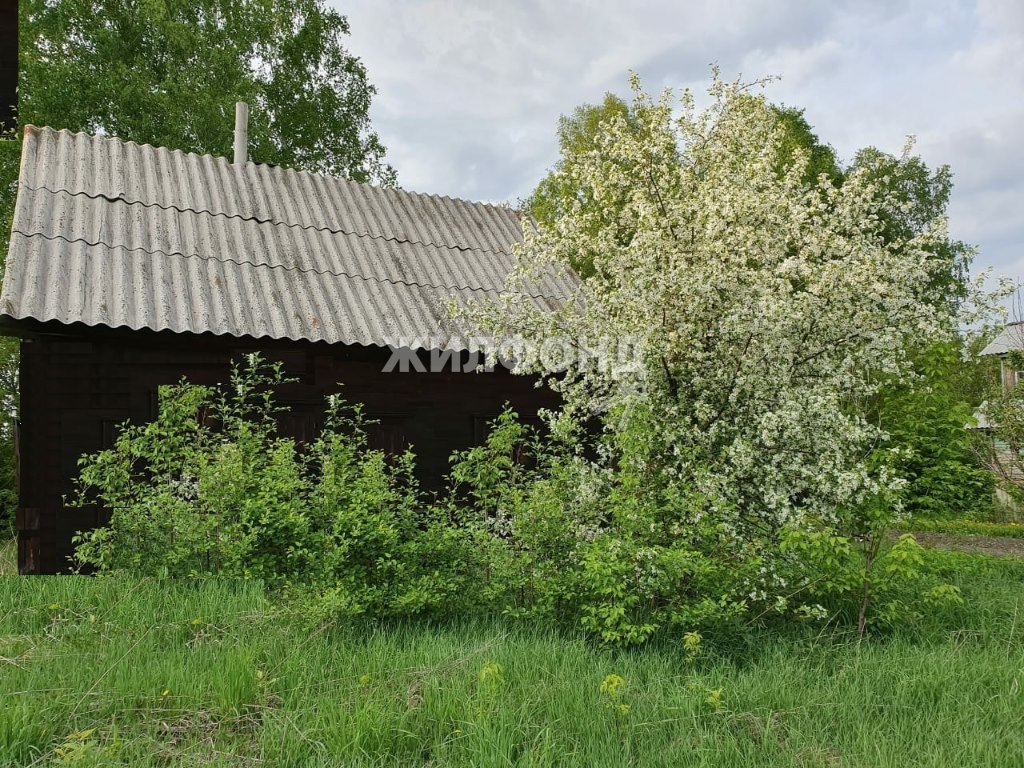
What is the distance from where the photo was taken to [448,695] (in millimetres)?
2980

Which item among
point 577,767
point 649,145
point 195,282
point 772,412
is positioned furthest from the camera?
point 195,282

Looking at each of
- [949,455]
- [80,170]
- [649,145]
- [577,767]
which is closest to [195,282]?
[80,170]

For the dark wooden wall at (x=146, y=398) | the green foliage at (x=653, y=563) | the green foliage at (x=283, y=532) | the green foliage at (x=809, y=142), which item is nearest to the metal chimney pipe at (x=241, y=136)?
the dark wooden wall at (x=146, y=398)

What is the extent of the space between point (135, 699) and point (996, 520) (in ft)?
46.2

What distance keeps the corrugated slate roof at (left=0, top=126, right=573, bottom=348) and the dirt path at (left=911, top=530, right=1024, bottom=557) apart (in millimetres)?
6072

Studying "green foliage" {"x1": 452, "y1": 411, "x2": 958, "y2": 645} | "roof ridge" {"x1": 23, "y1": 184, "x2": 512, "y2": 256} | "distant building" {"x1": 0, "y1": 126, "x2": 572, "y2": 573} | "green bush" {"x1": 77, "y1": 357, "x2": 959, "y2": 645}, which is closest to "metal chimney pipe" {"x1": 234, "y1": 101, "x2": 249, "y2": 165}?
"distant building" {"x1": 0, "y1": 126, "x2": 572, "y2": 573}

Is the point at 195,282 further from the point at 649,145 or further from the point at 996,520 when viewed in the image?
the point at 996,520

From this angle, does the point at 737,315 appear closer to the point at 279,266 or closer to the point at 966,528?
the point at 279,266

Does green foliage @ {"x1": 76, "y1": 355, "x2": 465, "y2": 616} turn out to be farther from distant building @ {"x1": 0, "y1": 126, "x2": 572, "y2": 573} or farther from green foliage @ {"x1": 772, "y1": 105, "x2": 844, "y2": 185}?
green foliage @ {"x1": 772, "y1": 105, "x2": 844, "y2": 185}

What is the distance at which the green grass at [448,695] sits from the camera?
2.67m

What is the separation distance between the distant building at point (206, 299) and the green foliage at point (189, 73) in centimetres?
679

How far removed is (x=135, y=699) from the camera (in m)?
2.93

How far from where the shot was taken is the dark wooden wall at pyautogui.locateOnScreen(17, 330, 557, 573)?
625 centimetres

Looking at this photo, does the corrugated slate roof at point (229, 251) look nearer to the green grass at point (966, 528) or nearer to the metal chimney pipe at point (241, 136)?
the metal chimney pipe at point (241, 136)
